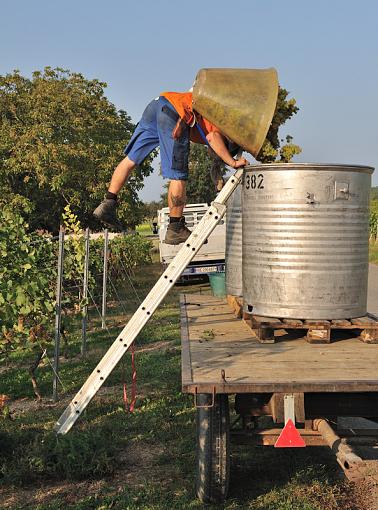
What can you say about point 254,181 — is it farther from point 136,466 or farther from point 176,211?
point 136,466

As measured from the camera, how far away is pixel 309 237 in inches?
150

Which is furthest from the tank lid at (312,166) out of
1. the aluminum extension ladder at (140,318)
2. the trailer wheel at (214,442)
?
the trailer wheel at (214,442)

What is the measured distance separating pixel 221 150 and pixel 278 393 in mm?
1984

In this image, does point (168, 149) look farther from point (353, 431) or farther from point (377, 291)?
point (377, 291)

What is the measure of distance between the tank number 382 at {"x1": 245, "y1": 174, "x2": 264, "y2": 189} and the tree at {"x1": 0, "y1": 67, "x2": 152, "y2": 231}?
713 inches

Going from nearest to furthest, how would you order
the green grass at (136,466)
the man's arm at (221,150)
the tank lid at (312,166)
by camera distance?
the green grass at (136,466) < the tank lid at (312,166) < the man's arm at (221,150)

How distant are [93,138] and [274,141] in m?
21.1

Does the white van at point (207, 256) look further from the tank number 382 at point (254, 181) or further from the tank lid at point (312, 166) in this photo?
the tank lid at point (312, 166)

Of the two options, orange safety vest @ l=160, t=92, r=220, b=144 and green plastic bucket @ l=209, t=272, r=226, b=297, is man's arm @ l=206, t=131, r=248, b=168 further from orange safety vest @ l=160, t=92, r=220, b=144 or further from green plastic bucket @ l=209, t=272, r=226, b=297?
green plastic bucket @ l=209, t=272, r=226, b=297

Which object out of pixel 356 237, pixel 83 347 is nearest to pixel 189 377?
pixel 356 237

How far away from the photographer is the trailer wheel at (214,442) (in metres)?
3.21

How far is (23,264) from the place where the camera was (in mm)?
5160

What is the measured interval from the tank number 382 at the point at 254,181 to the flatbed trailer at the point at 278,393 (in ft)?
3.78

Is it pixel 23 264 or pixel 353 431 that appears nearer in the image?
pixel 353 431
